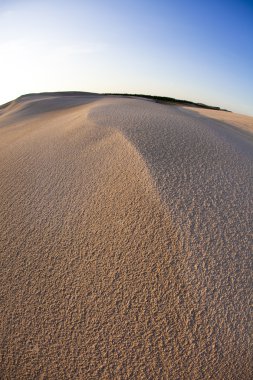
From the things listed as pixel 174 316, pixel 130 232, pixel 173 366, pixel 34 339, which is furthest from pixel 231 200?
pixel 34 339

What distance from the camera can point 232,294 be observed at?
0.81m

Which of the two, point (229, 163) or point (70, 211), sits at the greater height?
point (229, 163)

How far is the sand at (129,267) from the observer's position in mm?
735

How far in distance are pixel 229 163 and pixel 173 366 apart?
Answer: 3.28 feet

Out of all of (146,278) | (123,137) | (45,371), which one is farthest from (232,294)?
(123,137)

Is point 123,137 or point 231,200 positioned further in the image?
point 123,137

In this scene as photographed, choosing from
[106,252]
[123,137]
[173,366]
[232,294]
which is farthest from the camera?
[123,137]

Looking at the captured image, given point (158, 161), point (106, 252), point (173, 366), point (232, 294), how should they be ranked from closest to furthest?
point (173, 366) < point (232, 294) < point (106, 252) < point (158, 161)

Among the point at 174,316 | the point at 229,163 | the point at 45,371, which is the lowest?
the point at 45,371

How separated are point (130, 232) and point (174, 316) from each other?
1.07ft

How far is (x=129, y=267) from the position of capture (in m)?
0.90

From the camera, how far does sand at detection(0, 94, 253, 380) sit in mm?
735

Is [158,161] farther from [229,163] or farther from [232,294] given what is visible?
[232,294]

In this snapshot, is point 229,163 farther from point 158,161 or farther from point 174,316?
point 174,316
